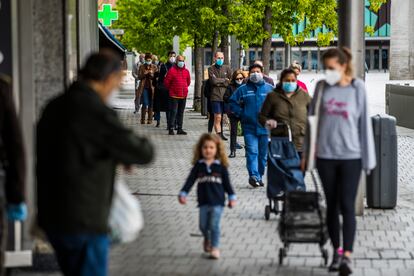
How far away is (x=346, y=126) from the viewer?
29.2ft

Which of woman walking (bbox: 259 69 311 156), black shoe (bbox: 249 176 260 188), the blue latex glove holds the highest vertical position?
woman walking (bbox: 259 69 311 156)

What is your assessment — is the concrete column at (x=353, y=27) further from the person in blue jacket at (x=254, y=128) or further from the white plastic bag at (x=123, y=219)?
the white plastic bag at (x=123, y=219)

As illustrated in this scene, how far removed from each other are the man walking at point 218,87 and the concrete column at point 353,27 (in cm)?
1100

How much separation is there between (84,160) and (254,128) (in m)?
9.85

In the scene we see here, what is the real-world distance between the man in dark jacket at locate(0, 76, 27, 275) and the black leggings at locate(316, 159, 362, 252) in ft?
10.4

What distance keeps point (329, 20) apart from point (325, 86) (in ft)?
62.6

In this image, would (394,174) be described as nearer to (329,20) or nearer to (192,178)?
(192,178)

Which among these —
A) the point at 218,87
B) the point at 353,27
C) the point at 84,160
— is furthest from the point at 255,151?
the point at 84,160

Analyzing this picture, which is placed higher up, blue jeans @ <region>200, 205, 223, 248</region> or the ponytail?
the ponytail

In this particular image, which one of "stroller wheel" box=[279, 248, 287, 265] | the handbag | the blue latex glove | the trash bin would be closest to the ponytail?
the handbag

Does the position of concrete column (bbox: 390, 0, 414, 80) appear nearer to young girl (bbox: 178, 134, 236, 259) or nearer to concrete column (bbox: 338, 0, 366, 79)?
concrete column (bbox: 338, 0, 366, 79)

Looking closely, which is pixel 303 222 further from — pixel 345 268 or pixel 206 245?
pixel 206 245

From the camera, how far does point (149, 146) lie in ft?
18.8

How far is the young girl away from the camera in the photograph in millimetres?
9625
